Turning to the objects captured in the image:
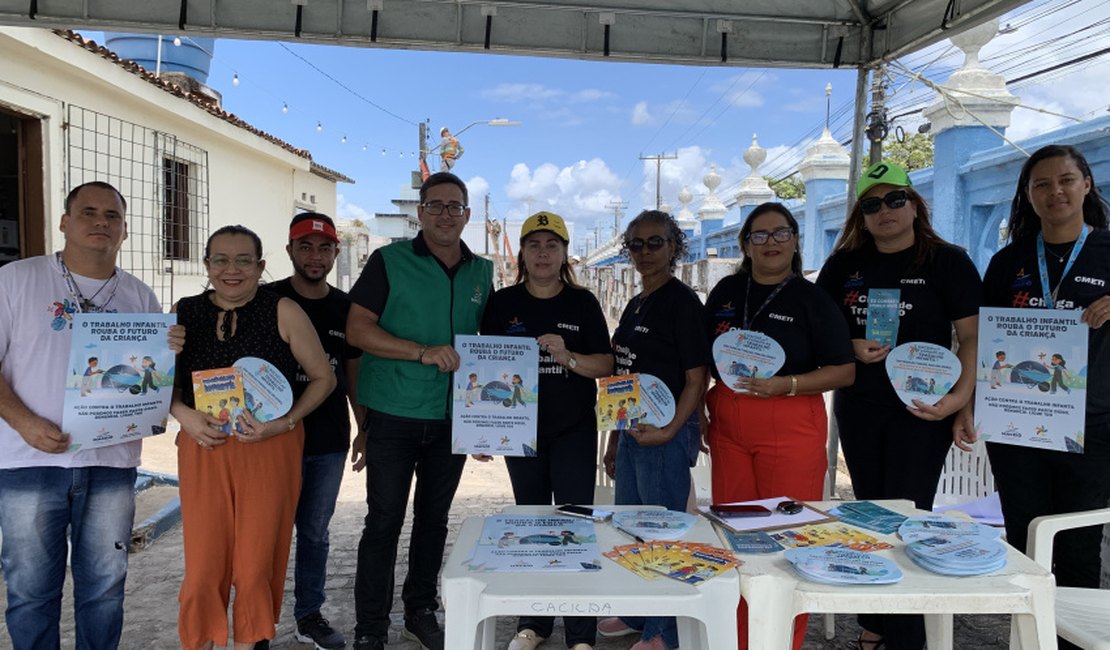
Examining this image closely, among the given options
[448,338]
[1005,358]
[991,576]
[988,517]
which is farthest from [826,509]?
[988,517]

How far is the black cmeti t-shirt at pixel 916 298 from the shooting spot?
274cm

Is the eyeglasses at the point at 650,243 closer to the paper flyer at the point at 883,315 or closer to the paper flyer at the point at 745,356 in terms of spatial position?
the paper flyer at the point at 745,356

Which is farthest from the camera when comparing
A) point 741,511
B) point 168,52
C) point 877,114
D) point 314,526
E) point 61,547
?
point 168,52

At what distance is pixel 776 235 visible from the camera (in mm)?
2785

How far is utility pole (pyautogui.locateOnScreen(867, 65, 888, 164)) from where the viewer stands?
419 centimetres

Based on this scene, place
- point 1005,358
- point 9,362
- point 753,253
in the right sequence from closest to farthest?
point 9,362
point 1005,358
point 753,253

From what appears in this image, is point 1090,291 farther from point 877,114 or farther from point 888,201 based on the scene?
point 877,114

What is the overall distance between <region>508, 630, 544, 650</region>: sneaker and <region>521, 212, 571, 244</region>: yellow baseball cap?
185 cm

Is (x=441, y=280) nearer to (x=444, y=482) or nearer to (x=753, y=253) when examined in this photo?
(x=444, y=482)

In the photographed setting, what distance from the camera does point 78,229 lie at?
2.48 m

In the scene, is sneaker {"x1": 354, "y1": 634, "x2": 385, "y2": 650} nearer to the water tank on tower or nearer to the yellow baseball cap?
the yellow baseball cap

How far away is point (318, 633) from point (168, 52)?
1205cm

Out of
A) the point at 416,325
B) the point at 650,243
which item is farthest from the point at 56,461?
the point at 650,243

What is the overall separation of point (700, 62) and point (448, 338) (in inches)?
88.9
